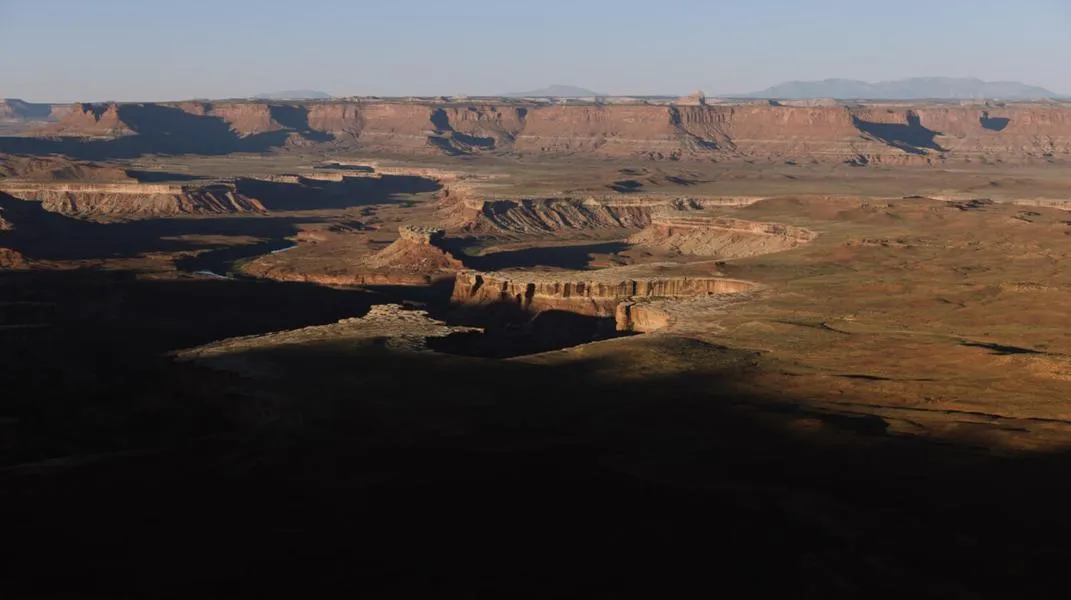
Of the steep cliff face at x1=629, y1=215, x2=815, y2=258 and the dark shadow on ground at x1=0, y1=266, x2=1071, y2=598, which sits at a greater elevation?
the dark shadow on ground at x1=0, y1=266, x2=1071, y2=598

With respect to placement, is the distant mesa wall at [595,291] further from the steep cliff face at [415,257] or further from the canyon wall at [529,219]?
the canyon wall at [529,219]

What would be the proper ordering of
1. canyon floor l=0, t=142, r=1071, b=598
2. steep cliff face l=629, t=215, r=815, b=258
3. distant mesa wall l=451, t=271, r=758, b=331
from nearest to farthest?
canyon floor l=0, t=142, r=1071, b=598
distant mesa wall l=451, t=271, r=758, b=331
steep cliff face l=629, t=215, r=815, b=258

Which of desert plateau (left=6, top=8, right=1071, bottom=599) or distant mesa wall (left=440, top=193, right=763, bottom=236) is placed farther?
distant mesa wall (left=440, top=193, right=763, bottom=236)

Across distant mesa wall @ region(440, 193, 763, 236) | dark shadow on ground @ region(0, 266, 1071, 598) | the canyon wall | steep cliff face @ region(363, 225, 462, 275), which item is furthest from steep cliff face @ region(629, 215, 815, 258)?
dark shadow on ground @ region(0, 266, 1071, 598)

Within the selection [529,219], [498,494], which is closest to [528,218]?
[529,219]

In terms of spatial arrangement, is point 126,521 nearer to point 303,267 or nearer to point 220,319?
point 220,319

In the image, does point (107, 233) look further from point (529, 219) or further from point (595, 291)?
point (595, 291)

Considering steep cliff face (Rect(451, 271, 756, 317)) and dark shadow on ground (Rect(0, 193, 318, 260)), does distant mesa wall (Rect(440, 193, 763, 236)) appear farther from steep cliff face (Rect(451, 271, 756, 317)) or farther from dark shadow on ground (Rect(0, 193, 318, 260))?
steep cliff face (Rect(451, 271, 756, 317))

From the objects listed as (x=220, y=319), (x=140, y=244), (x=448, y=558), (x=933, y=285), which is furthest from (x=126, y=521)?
(x=140, y=244)
